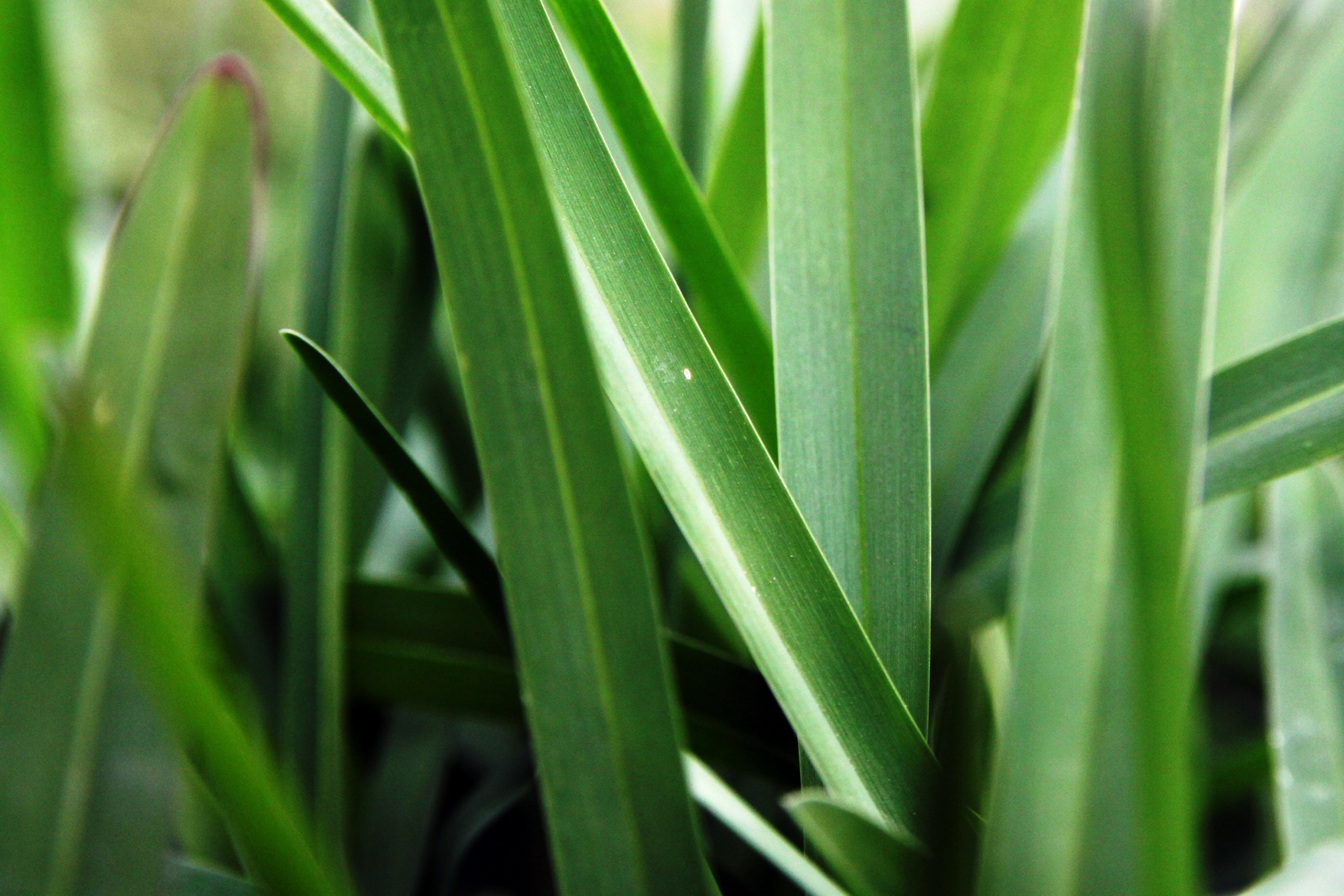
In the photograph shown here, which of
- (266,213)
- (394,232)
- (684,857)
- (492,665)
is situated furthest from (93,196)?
(684,857)

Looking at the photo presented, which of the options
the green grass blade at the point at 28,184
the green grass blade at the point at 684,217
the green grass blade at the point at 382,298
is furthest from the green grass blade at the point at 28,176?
the green grass blade at the point at 684,217

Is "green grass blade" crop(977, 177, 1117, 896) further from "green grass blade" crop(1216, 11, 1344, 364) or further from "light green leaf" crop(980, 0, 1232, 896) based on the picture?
"green grass blade" crop(1216, 11, 1344, 364)

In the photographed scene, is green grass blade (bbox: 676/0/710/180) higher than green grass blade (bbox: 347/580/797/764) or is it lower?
higher

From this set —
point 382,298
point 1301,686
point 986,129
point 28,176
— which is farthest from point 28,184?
point 1301,686

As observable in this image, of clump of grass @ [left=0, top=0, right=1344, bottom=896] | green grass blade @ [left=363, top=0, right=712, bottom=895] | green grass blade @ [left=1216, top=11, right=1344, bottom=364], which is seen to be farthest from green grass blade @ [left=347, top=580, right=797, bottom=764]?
green grass blade @ [left=1216, top=11, right=1344, bottom=364]

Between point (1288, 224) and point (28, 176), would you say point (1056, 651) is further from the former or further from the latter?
point (28, 176)

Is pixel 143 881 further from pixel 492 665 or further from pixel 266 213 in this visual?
pixel 266 213

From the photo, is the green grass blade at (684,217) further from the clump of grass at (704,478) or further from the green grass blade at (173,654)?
the green grass blade at (173,654)
